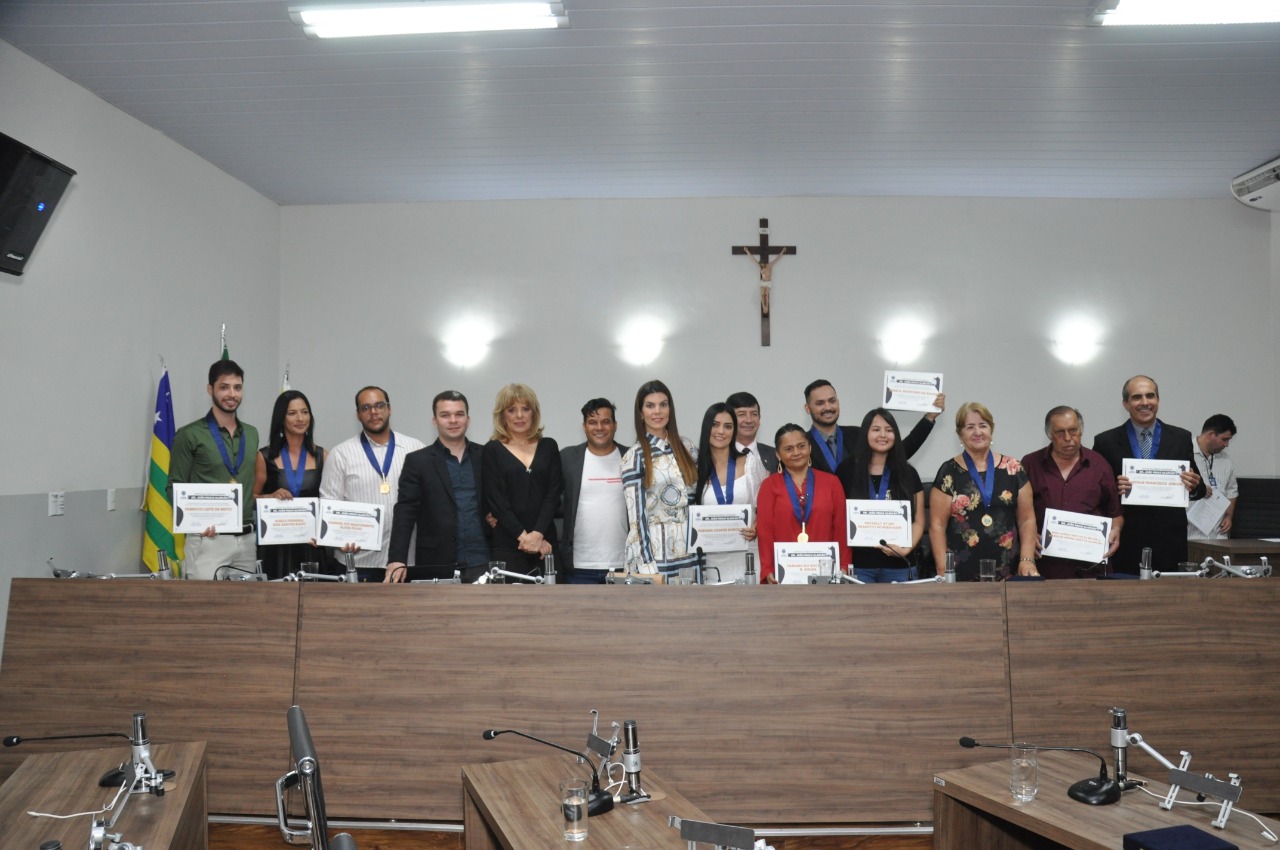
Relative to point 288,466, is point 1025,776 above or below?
below

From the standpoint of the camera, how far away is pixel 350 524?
4.11 m

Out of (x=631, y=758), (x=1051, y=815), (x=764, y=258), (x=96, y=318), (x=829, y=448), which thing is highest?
(x=764, y=258)

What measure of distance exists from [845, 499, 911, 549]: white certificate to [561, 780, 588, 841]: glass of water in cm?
201

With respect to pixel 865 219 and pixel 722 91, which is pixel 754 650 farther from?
pixel 865 219

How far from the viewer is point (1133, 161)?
643cm

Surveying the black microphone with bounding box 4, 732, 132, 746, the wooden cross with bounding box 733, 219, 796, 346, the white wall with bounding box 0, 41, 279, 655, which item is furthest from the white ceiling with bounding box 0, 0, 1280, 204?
the black microphone with bounding box 4, 732, 132, 746

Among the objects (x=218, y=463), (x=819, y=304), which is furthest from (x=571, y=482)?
(x=819, y=304)

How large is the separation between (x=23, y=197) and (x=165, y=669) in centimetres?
233

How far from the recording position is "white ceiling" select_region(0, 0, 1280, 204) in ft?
14.3

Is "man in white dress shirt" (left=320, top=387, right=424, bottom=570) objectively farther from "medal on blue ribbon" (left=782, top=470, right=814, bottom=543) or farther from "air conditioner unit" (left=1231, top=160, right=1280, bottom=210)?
"air conditioner unit" (left=1231, top=160, right=1280, bottom=210)

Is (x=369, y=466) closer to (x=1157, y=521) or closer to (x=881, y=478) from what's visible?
(x=881, y=478)

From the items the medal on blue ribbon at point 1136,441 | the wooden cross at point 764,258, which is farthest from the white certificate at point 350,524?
Answer: the wooden cross at point 764,258

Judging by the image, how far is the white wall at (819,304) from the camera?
7.37 metres

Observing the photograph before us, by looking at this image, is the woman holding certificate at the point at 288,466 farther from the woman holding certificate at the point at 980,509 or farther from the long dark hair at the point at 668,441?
the woman holding certificate at the point at 980,509
